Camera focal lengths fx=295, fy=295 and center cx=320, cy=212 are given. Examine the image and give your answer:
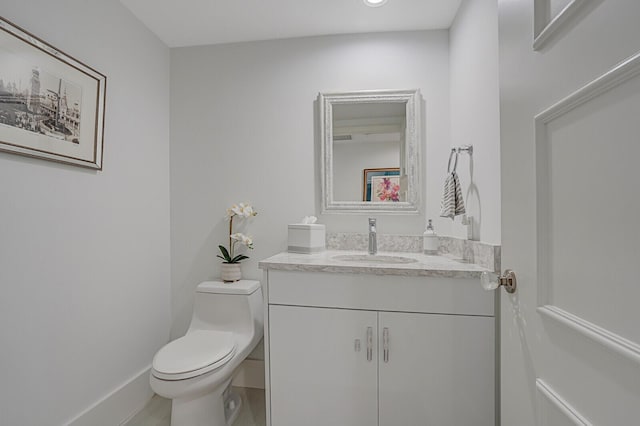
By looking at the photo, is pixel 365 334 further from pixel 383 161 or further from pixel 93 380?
pixel 93 380

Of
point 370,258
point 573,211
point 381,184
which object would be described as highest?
point 381,184

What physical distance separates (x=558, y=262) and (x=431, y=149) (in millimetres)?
1414

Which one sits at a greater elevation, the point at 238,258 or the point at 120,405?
the point at 238,258

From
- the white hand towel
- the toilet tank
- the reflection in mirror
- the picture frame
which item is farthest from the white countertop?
the picture frame

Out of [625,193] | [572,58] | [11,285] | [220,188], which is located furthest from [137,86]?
[625,193]

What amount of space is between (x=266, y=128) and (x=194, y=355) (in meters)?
1.40

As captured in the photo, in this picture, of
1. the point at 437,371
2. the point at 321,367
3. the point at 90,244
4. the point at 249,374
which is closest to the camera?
the point at 437,371

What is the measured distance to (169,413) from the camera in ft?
5.60

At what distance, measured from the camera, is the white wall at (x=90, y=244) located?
1.19 metres

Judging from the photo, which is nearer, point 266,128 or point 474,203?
point 474,203

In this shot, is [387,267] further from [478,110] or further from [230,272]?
[230,272]

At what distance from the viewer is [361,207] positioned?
6.30ft

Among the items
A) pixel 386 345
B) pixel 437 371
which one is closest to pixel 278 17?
pixel 386 345

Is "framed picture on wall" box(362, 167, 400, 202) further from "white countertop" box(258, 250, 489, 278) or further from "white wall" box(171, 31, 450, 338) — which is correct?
"white countertop" box(258, 250, 489, 278)
